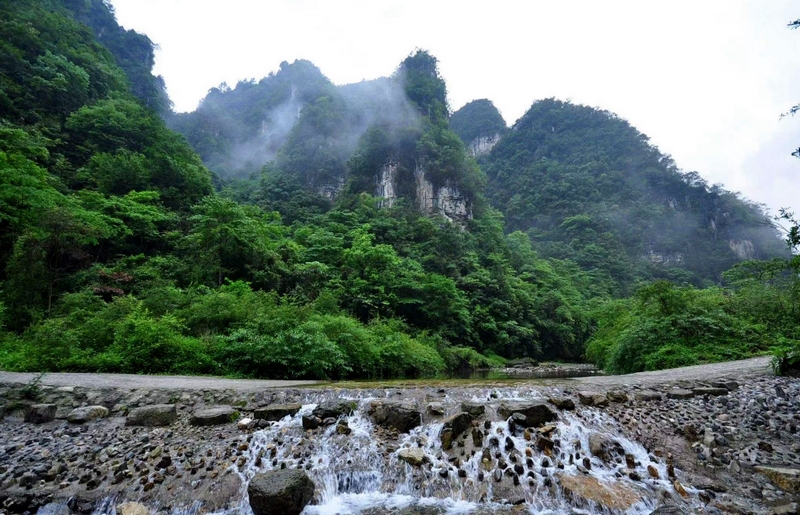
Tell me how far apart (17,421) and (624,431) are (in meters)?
9.14

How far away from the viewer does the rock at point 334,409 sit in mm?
5637

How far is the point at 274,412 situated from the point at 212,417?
887 mm

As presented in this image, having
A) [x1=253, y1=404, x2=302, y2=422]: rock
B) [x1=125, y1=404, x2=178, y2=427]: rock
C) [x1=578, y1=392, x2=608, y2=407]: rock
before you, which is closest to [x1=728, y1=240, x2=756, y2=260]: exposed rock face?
[x1=578, y1=392, x2=608, y2=407]: rock

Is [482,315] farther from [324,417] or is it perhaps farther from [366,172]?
[366,172]

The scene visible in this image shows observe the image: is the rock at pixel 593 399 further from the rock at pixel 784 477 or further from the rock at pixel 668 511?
the rock at pixel 668 511

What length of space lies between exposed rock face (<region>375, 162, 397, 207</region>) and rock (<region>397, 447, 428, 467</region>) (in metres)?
43.9

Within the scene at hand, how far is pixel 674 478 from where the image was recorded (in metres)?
4.22

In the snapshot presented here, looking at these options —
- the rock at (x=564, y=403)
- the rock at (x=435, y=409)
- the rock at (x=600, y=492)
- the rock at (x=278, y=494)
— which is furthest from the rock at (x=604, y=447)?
the rock at (x=278, y=494)

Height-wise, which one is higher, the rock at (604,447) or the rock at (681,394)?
the rock at (681,394)

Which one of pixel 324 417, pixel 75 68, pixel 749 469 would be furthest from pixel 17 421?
pixel 75 68

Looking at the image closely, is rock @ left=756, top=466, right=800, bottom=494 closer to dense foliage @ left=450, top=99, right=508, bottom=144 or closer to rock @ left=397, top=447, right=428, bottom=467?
rock @ left=397, top=447, right=428, bottom=467

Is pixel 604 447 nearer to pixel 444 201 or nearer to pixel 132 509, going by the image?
pixel 132 509

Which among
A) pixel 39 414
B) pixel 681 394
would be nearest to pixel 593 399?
pixel 681 394

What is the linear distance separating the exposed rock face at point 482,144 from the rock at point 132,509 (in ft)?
331
